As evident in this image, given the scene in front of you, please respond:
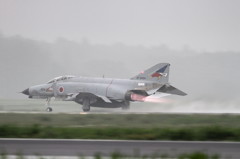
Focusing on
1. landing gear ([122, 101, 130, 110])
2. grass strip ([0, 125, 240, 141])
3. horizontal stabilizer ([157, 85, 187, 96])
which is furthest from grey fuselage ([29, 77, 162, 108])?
grass strip ([0, 125, 240, 141])

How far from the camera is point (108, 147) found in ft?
60.7

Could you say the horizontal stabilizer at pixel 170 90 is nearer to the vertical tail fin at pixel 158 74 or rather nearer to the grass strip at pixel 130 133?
the vertical tail fin at pixel 158 74

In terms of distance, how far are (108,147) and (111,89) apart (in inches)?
1237

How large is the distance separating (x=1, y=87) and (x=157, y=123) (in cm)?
4647

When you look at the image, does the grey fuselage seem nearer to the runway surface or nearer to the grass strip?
the grass strip

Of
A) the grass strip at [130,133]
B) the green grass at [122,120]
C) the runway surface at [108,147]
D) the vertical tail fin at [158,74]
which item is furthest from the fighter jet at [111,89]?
the runway surface at [108,147]

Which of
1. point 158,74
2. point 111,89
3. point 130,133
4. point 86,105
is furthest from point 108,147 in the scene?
point 86,105

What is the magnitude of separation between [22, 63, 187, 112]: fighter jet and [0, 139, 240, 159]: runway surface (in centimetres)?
2892

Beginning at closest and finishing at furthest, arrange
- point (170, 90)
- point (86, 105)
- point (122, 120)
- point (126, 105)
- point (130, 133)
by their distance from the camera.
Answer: point (130, 133)
point (122, 120)
point (170, 90)
point (86, 105)
point (126, 105)

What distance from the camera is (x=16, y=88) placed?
72812mm

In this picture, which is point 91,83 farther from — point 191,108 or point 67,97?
point 191,108

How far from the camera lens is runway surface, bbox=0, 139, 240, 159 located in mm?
17031

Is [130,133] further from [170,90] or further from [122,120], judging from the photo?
[170,90]

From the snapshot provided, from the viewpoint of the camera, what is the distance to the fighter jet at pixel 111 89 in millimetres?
49438
